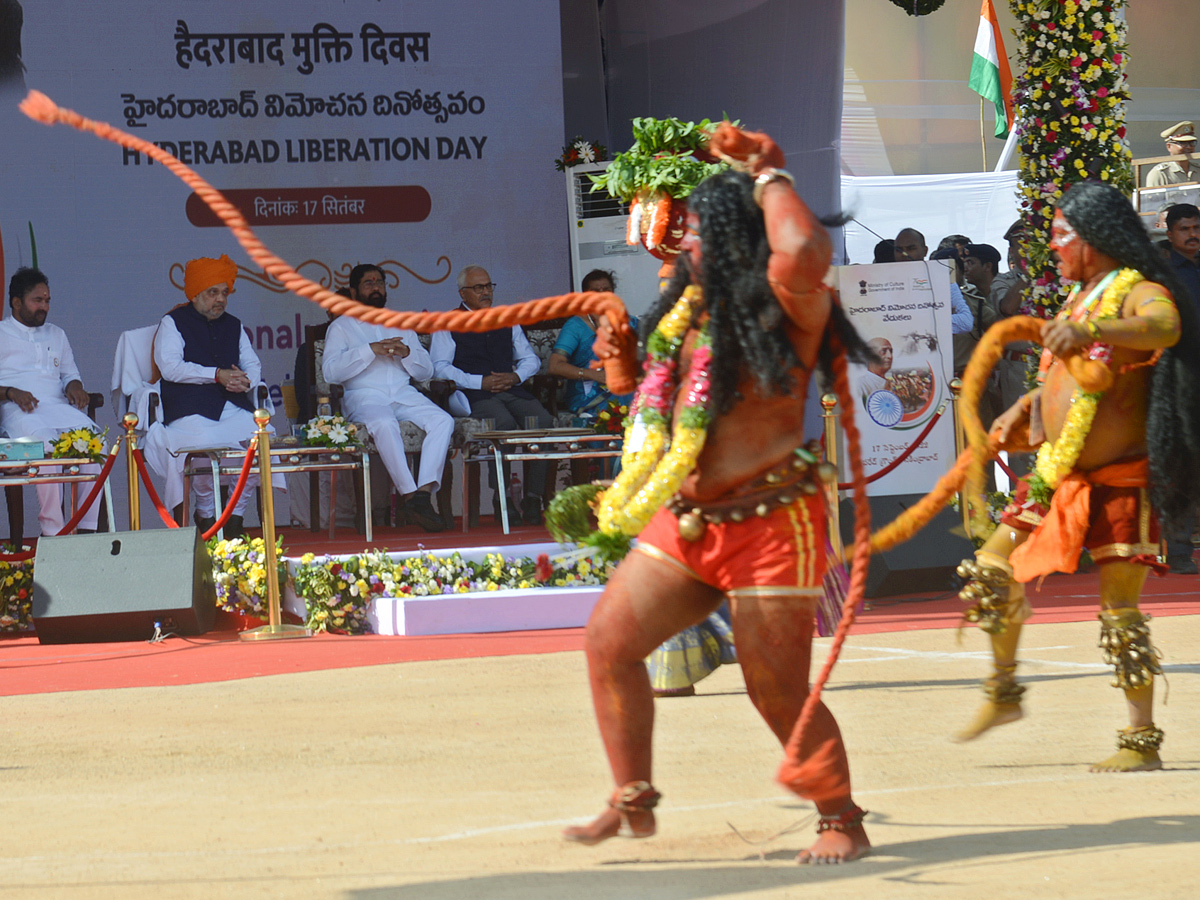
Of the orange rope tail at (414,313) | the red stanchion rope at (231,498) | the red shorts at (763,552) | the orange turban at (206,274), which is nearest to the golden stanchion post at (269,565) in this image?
the red stanchion rope at (231,498)

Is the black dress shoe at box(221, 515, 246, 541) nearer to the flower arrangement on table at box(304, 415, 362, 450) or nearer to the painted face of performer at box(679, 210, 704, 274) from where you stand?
the flower arrangement on table at box(304, 415, 362, 450)

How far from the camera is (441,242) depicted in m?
12.7

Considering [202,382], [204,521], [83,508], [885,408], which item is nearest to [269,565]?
[83,508]

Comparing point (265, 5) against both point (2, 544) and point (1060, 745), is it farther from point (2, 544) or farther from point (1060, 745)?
point (1060, 745)

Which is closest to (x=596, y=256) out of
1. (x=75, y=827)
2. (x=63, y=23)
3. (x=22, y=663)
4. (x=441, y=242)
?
(x=441, y=242)

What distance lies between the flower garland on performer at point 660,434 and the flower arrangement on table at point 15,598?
5817 millimetres

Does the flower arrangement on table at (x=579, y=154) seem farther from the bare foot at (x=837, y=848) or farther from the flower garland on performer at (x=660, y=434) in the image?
the bare foot at (x=837, y=848)

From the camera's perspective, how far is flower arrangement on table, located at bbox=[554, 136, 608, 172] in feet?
41.4

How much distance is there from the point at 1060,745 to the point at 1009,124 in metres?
15.0

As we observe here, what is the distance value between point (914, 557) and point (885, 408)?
1291 mm

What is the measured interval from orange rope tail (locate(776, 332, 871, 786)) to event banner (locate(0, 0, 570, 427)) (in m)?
9.07

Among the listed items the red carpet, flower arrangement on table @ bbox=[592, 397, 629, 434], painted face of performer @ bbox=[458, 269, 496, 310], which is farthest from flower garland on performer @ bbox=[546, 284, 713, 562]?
painted face of performer @ bbox=[458, 269, 496, 310]

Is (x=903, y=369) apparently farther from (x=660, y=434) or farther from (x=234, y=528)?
(x=660, y=434)

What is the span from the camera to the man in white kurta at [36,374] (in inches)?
404
